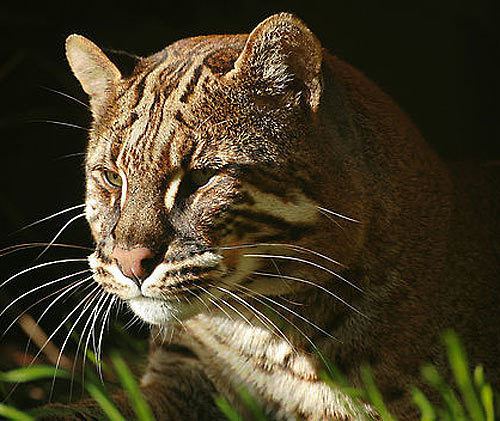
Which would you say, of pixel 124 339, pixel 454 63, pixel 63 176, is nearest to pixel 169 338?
pixel 124 339

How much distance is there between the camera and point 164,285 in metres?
3.56

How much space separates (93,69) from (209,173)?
89 centimetres

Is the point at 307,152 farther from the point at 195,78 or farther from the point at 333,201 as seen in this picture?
the point at 195,78

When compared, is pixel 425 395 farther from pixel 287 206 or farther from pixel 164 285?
pixel 164 285

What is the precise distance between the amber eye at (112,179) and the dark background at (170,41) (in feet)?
6.83

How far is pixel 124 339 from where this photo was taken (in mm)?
5719

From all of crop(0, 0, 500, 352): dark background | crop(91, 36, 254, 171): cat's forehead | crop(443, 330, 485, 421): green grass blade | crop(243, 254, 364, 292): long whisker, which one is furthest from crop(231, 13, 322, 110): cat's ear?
crop(0, 0, 500, 352): dark background

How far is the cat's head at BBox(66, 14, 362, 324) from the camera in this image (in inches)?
141

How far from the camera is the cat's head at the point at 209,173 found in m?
3.58

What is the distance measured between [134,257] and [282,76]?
2.86 feet

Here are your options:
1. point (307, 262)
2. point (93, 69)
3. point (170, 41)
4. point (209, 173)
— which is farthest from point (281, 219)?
point (170, 41)

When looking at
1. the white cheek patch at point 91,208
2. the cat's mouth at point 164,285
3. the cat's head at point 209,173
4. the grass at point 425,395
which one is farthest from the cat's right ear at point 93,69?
the grass at point 425,395

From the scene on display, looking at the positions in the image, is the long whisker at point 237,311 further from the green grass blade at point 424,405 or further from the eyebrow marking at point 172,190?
the green grass blade at point 424,405

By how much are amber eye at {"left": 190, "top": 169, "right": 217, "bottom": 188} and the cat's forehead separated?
2.1 inches
